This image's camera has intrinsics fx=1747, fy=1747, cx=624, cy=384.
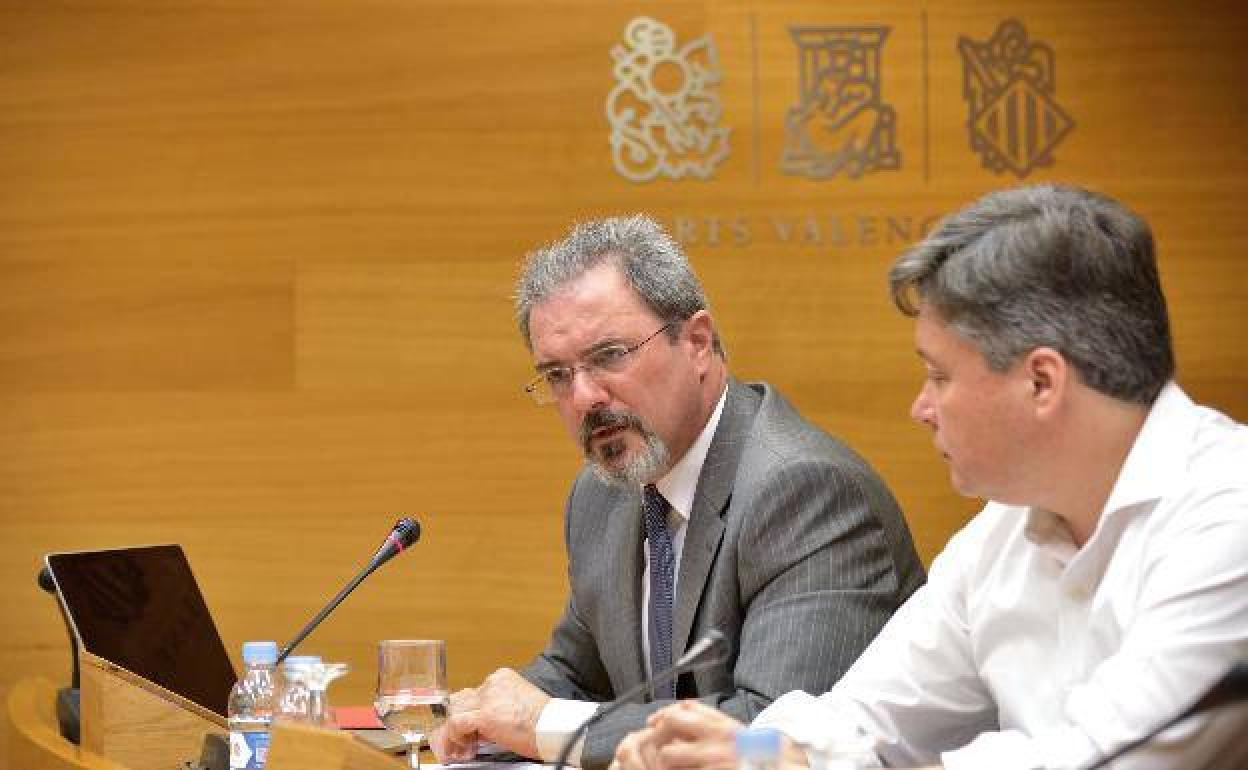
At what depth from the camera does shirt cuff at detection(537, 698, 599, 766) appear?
102 inches

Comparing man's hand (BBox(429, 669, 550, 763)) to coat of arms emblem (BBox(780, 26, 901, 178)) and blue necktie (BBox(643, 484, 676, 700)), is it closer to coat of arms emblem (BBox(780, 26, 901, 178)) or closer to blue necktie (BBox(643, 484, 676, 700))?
blue necktie (BBox(643, 484, 676, 700))

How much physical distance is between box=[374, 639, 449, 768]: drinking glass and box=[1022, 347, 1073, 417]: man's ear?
100 centimetres

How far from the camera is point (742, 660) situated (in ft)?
8.75

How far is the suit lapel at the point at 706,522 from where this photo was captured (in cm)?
285

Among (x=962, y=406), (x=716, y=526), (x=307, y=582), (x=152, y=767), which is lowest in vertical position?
(x=307, y=582)

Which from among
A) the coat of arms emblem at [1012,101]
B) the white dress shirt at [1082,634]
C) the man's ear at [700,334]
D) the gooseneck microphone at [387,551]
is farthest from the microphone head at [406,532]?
the coat of arms emblem at [1012,101]

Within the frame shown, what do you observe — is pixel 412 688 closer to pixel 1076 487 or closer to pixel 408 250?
pixel 1076 487

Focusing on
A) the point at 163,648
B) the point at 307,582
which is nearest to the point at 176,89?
the point at 307,582

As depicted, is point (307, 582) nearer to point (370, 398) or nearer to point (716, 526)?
point (370, 398)

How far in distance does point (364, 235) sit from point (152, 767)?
272 cm

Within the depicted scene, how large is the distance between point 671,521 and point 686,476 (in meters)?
0.09

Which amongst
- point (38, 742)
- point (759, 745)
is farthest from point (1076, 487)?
point (38, 742)

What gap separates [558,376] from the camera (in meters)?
3.02

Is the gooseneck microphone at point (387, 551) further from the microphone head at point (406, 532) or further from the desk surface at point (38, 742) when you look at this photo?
the desk surface at point (38, 742)
